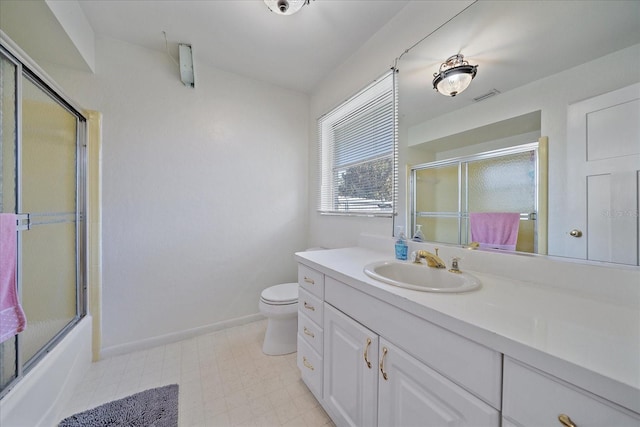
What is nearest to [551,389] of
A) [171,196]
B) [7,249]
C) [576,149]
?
[576,149]

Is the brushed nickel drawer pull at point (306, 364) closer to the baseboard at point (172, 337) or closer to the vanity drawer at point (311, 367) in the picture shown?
the vanity drawer at point (311, 367)

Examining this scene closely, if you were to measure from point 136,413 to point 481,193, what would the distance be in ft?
6.86

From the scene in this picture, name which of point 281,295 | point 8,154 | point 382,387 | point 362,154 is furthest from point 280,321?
point 8,154

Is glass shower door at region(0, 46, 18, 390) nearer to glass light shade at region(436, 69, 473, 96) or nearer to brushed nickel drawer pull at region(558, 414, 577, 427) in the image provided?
brushed nickel drawer pull at region(558, 414, 577, 427)

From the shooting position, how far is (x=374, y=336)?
890 millimetres

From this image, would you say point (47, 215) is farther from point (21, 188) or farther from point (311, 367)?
point (311, 367)

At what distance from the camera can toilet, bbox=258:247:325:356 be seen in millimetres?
1706

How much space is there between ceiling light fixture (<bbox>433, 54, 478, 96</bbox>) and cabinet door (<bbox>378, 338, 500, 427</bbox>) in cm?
128

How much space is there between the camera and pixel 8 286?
0.90m

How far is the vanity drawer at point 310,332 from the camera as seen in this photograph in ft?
4.01

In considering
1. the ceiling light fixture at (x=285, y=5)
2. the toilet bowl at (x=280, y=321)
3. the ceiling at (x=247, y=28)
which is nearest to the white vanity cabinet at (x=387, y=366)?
the toilet bowl at (x=280, y=321)

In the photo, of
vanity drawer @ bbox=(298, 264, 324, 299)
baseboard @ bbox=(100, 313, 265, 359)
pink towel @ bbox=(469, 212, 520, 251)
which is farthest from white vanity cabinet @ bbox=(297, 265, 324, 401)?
baseboard @ bbox=(100, 313, 265, 359)

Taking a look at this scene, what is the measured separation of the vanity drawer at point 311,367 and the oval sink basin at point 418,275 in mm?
569

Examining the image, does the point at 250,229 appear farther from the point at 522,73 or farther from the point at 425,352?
the point at 522,73
